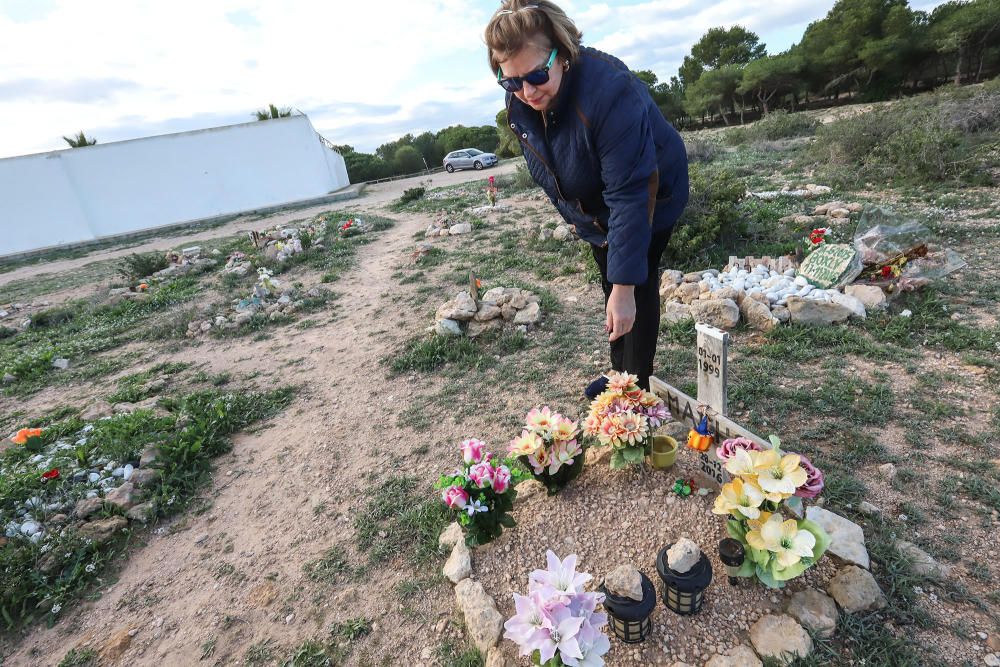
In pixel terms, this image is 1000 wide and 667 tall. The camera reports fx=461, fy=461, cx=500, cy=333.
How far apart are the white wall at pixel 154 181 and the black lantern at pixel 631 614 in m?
21.5

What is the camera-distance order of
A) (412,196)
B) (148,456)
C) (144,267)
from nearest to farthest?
(148,456), (144,267), (412,196)

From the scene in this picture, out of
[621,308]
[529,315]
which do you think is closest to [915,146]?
[529,315]

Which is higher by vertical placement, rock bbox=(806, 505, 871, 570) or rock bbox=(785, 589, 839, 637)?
rock bbox=(806, 505, 871, 570)

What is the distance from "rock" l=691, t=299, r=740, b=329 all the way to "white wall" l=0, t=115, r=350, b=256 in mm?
19944

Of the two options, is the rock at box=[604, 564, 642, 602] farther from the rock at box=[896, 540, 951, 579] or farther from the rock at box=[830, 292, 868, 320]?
the rock at box=[830, 292, 868, 320]

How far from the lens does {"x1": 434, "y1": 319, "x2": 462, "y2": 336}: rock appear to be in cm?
404

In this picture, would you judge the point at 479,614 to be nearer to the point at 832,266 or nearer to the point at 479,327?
the point at 479,327

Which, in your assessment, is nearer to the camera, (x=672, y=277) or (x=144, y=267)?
(x=672, y=277)

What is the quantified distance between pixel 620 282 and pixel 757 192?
683 cm

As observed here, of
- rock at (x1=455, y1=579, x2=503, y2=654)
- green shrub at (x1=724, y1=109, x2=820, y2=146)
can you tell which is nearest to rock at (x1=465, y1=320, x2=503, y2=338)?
rock at (x1=455, y1=579, x2=503, y2=654)

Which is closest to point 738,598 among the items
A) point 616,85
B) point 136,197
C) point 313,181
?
point 616,85

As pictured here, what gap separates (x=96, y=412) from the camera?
12.6 feet

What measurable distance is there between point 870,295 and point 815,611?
2.77 m

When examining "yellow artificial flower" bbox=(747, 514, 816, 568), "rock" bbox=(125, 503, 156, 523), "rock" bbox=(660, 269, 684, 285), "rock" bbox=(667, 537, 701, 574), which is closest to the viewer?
"yellow artificial flower" bbox=(747, 514, 816, 568)
